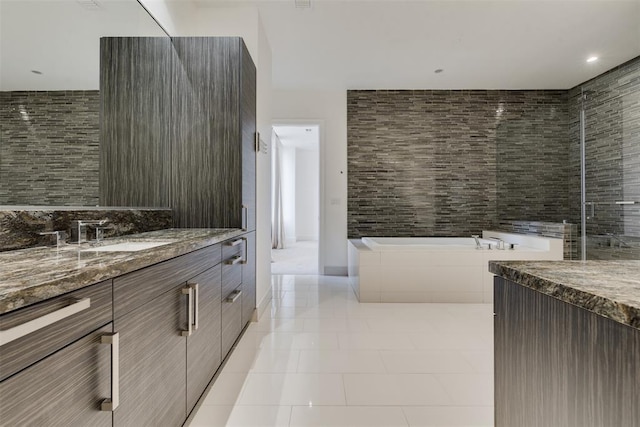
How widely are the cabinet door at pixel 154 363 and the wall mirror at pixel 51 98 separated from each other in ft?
2.35

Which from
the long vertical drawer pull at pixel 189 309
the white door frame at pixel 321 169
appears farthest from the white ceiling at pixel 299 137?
the long vertical drawer pull at pixel 189 309

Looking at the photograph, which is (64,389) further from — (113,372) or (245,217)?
(245,217)

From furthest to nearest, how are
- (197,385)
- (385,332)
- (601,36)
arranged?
(601,36), (385,332), (197,385)

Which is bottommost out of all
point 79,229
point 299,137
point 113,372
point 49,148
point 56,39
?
point 113,372

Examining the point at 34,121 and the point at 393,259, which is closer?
the point at 34,121

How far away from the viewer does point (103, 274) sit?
30.5 inches

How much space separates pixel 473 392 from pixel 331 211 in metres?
3.33

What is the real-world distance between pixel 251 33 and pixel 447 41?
209 centimetres

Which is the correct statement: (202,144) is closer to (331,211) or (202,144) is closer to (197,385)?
(197,385)

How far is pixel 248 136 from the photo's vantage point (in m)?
2.52

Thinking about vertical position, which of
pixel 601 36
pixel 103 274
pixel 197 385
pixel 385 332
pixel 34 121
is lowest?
pixel 385 332

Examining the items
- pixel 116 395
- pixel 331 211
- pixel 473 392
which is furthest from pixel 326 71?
pixel 116 395

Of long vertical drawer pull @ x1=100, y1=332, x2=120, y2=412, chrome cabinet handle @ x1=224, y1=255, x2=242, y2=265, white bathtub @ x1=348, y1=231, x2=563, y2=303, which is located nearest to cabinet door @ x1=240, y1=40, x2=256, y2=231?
chrome cabinet handle @ x1=224, y1=255, x2=242, y2=265

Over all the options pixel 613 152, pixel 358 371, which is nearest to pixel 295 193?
pixel 613 152
